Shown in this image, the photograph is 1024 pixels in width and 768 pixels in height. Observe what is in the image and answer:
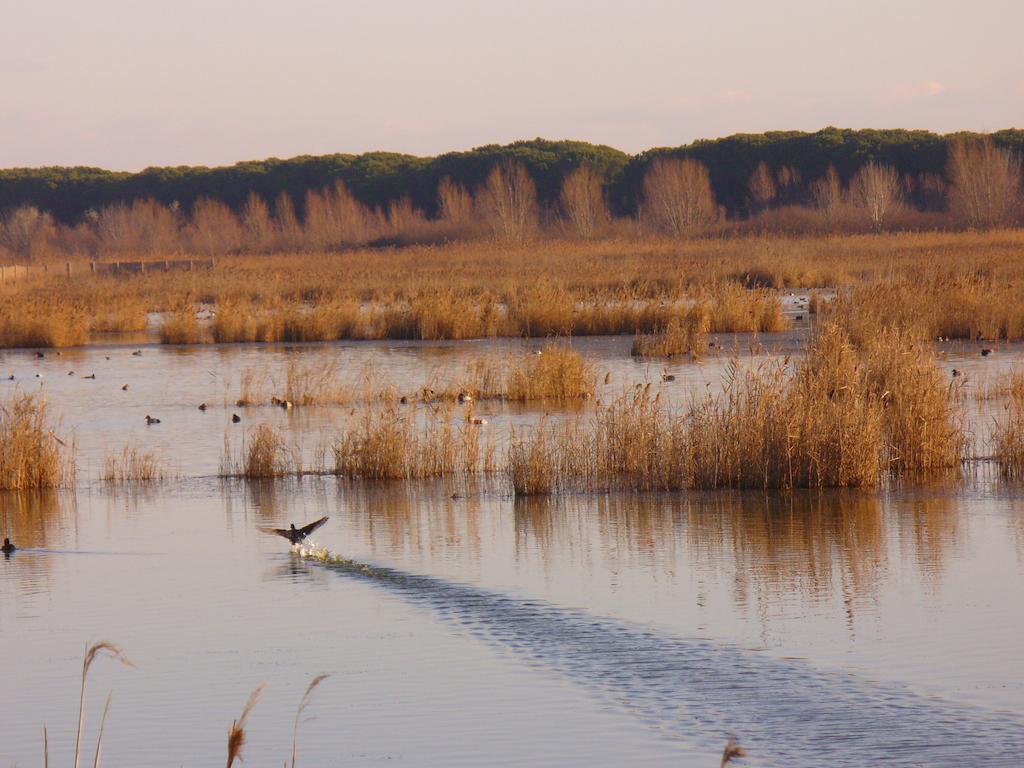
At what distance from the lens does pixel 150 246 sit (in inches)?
3214

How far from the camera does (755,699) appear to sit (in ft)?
22.9

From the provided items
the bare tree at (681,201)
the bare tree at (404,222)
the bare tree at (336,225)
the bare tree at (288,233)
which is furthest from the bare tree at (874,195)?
the bare tree at (288,233)

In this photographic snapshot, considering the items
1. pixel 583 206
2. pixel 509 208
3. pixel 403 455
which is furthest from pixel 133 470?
pixel 509 208

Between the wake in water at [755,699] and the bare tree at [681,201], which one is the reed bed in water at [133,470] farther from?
the bare tree at [681,201]

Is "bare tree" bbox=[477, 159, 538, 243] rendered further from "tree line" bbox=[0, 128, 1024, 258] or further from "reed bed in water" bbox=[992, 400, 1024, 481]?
"reed bed in water" bbox=[992, 400, 1024, 481]

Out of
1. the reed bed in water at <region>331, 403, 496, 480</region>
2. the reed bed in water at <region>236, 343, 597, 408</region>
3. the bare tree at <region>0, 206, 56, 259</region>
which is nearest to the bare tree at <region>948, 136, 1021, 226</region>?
the reed bed in water at <region>236, 343, 597, 408</region>

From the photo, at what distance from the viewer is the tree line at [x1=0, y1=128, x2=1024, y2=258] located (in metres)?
72.2

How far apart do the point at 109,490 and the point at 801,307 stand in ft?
73.5

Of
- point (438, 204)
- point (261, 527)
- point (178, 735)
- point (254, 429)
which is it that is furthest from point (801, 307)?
point (438, 204)

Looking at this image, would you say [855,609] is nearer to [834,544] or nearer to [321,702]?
[834,544]

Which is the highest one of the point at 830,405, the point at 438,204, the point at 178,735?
the point at 438,204

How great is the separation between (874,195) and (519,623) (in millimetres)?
65954

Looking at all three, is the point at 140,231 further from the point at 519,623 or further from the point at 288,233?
the point at 519,623

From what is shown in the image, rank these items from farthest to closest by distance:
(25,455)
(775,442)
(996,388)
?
(996,388) < (25,455) < (775,442)
